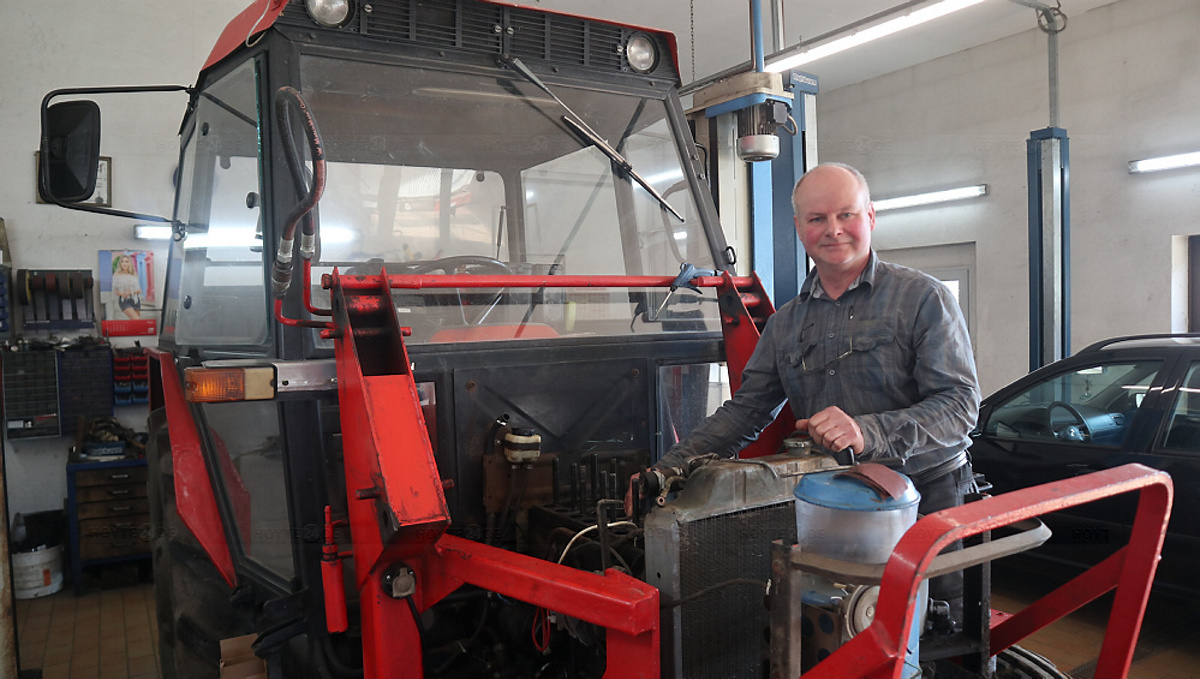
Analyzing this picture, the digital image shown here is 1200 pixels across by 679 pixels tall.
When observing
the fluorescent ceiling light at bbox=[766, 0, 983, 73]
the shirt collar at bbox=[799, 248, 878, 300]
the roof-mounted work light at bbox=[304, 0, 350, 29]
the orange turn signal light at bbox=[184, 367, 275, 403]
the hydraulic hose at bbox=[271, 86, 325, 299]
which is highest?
the fluorescent ceiling light at bbox=[766, 0, 983, 73]

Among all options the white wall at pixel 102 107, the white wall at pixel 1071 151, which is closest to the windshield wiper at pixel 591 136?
the white wall at pixel 102 107

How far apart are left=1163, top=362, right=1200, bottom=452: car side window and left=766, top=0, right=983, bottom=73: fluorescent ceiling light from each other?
219 centimetres

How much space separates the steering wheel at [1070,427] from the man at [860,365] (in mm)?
2873

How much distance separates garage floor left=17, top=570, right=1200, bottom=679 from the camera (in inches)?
159

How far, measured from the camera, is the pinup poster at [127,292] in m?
5.89

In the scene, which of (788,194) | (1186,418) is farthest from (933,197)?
(1186,418)

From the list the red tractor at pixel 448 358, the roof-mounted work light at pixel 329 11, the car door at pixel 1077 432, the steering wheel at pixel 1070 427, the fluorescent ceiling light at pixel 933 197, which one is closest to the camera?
the red tractor at pixel 448 358

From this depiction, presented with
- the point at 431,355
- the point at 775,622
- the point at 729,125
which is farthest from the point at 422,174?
the point at 729,125

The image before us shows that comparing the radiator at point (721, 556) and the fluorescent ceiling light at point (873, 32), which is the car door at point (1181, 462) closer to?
the fluorescent ceiling light at point (873, 32)

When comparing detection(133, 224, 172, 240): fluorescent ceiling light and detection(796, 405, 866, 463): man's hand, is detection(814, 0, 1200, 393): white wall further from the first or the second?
detection(133, 224, 172, 240): fluorescent ceiling light

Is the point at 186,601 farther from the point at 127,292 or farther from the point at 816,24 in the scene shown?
the point at 816,24

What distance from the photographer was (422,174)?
101 inches

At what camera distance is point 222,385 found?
1.86 metres

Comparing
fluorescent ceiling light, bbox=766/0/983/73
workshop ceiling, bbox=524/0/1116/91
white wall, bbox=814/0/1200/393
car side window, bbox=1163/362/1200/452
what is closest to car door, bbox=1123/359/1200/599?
car side window, bbox=1163/362/1200/452
